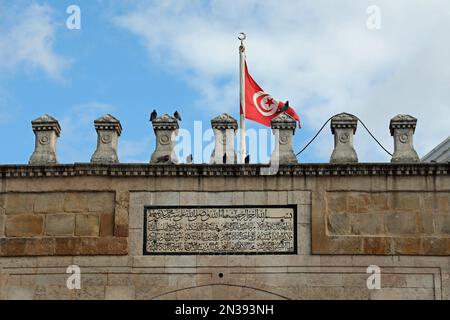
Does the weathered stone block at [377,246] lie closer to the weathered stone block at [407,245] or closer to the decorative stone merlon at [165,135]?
the weathered stone block at [407,245]

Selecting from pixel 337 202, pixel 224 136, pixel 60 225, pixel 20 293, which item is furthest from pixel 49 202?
pixel 337 202

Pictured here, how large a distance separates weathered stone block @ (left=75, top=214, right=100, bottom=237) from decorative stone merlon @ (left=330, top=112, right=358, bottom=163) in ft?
16.8

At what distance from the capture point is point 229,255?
18516 mm

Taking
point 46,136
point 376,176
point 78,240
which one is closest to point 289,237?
point 376,176

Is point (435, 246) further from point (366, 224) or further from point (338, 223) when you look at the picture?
point (338, 223)

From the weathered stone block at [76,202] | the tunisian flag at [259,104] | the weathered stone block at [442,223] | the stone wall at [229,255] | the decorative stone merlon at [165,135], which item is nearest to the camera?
the stone wall at [229,255]

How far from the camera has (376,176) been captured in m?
18.8

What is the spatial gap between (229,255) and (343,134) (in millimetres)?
3573

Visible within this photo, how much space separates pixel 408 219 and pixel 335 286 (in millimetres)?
2068

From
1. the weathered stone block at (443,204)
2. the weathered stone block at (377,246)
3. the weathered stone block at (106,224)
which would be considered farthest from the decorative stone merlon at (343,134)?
the weathered stone block at (106,224)

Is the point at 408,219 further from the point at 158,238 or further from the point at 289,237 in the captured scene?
the point at 158,238

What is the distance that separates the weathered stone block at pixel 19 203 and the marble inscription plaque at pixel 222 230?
2505mm

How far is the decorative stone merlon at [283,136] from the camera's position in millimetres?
19125


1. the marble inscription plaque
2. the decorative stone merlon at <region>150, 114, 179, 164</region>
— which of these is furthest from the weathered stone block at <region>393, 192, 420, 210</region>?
the decorative stone merlon at <region>150, 114, 179, 164</region>
